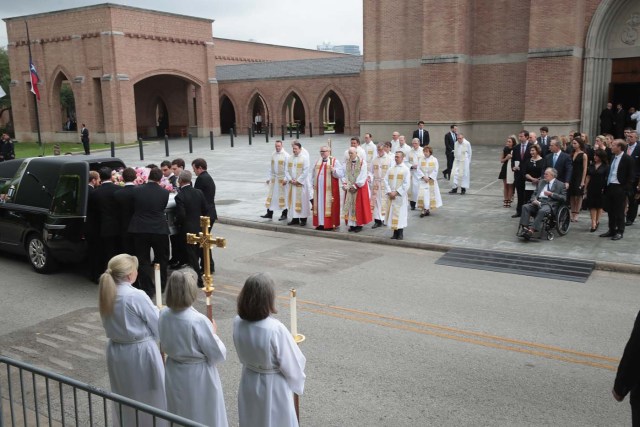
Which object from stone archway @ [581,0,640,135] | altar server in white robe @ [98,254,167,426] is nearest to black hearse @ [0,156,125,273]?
altar server in white robe @ [98,254,167,426]

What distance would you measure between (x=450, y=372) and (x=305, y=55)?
233 feet

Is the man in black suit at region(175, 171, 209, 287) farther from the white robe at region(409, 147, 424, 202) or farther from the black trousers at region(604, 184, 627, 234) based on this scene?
the black trousers at region(604, 184, 627, 234)

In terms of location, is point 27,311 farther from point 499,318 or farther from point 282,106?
point 282,106

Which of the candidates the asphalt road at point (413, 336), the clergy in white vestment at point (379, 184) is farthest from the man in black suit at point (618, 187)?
the clergy in white vestment at point (379, 184)

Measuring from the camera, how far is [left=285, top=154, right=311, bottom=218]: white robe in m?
14.4

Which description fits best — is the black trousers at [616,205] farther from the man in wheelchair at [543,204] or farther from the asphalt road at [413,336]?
the asphalt road at [413,336]

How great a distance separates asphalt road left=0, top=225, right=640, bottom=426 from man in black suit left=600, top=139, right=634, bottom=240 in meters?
2.22

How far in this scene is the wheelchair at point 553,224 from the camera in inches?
486

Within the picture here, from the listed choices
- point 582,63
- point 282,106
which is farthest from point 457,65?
point 282,106

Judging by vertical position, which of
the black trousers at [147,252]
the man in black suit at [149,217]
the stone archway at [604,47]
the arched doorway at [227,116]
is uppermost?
the stone archway at [604,47]

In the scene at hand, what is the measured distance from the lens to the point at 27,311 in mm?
8539

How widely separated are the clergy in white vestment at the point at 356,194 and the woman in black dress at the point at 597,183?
4.85 metres

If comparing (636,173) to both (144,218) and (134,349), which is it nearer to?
(144,218)

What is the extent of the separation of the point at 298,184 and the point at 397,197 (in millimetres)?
2679
